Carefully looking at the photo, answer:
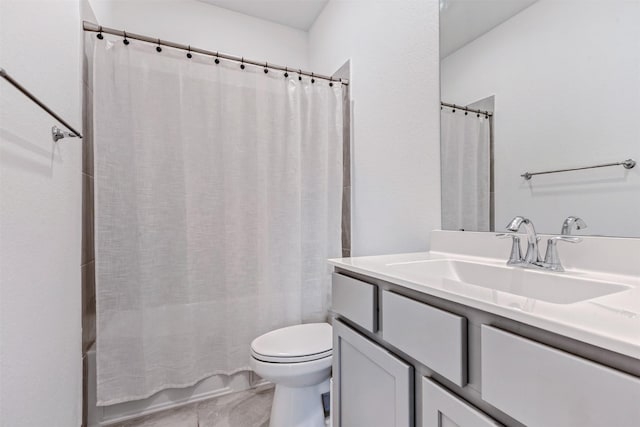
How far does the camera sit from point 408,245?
1.39 metres

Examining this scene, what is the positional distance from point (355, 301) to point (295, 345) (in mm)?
632

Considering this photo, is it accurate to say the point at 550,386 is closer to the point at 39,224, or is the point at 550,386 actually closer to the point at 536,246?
the point at 536,246

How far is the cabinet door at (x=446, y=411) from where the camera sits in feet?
1.75

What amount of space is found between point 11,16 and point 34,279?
72 centimetres

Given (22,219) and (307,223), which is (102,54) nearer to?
(22,219)

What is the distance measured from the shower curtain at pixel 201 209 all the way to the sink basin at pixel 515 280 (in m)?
0.87

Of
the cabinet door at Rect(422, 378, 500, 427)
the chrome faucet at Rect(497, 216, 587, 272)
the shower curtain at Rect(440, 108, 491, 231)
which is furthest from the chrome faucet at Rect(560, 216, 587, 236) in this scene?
the cabinet door at Rect(422, 378, 500, 427)

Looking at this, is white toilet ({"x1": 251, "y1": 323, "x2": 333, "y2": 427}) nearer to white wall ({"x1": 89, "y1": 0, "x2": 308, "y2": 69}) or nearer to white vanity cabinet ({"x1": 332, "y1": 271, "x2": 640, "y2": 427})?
white vanity cabinet ({"x1": 332, "y1": 271, "x2": 640, "y2": 427})

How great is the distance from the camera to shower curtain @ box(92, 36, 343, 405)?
56.0 inches

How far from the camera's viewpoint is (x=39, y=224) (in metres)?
0.92

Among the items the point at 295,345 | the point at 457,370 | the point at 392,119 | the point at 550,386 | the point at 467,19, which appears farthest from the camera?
the point at 392,119

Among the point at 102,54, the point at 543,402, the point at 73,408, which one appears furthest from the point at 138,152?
the point at 543,402

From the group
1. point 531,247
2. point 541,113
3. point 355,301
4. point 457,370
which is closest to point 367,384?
point 355,301

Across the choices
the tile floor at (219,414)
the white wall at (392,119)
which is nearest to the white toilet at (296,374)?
the tile floor at (219,414)
